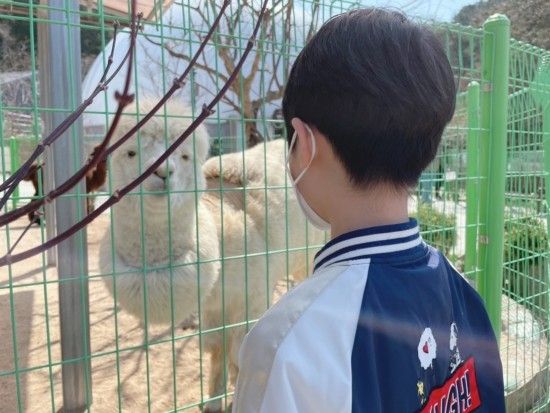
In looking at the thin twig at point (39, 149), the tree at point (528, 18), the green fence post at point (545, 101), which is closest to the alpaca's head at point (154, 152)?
the thin twig at point (39, 149)

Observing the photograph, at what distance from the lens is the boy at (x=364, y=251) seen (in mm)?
842

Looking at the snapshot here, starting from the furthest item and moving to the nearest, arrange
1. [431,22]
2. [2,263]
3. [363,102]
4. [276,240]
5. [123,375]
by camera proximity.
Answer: [276,240]
[123,375]
[431,22]
[363,102]
[2,263]

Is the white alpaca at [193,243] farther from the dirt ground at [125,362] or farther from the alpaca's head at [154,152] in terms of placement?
the dirt ground at [125,362]

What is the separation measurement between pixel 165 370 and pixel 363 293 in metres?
2.82

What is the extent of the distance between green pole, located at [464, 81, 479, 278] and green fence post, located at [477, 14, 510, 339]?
4 centimetres

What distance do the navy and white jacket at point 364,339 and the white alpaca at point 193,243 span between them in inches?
49.9

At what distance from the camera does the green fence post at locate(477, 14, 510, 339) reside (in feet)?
8.82

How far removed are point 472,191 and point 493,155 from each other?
23 centimetres

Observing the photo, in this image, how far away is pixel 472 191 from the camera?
2863 millimetres

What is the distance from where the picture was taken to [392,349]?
924 mm

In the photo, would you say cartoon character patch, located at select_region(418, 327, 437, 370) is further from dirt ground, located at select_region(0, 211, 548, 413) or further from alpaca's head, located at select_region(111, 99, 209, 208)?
alpaca's head, located at select_region(111, 99, 209, 208)

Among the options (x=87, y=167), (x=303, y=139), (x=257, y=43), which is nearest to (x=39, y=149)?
(x=87, y=167)

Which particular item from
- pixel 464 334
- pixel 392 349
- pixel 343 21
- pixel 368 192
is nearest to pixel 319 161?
pixel 368 192

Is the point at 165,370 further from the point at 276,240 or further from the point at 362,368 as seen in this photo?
the point at 362,368
